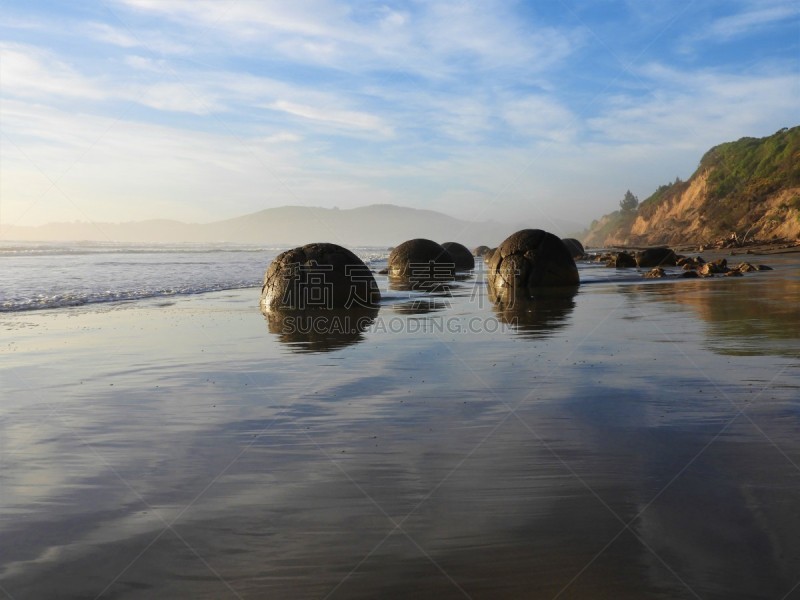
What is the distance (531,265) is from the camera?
1656 cm

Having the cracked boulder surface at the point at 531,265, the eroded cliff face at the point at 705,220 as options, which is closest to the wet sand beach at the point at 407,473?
the cracked boulder surface at the point at 531,265

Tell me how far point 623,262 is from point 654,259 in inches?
52.7

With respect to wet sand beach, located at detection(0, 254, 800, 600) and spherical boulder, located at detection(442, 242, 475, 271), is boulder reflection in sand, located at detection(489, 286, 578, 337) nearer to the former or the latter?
wet sand beach, located at detection(0, 254, 800, 600)

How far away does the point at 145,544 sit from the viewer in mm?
2689

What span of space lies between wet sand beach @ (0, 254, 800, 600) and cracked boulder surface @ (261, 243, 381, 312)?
16.4ft

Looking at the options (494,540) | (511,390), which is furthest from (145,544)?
(511,390)

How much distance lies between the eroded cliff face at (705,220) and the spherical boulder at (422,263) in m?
33.4

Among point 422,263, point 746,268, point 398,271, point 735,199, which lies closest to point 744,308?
point 746,268

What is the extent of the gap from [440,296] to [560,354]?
28.5ft

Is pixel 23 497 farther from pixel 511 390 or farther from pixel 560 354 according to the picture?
pixel 560 354

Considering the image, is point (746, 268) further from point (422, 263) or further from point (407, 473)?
point (407, 473)

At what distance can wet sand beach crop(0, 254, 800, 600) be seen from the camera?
2.43 meters

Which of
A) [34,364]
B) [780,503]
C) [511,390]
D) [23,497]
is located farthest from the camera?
[34,364]

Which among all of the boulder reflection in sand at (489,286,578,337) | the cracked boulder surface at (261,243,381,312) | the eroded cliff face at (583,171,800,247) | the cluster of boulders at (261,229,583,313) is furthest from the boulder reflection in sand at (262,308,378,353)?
the eroded cliff face at (583,171,800,247)
